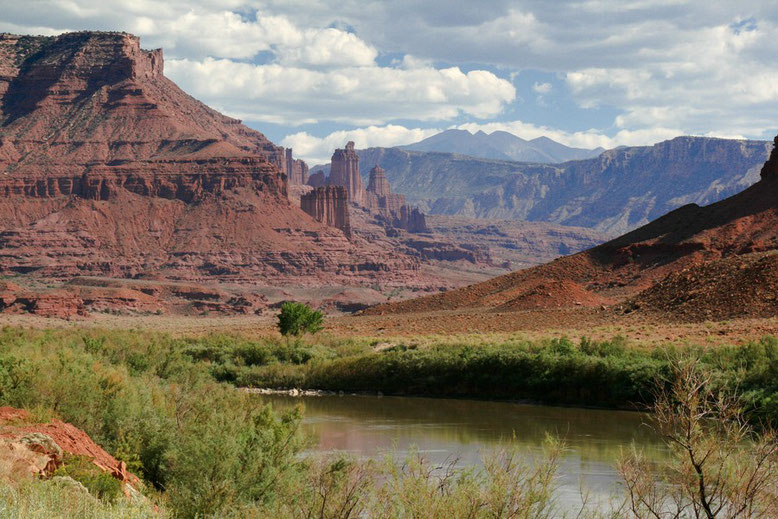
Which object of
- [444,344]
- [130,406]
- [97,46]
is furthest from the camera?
[97,46]

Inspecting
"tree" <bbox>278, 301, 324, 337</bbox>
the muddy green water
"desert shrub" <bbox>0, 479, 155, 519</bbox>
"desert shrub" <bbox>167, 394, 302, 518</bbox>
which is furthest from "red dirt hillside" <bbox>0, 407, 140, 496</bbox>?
"tree" <bbox>278, 301, 324, 337</bbox>

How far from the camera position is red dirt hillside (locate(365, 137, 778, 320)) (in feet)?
236

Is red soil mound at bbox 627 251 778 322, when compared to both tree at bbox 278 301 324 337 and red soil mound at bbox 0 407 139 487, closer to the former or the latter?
tree at bbox 278 301 324 337

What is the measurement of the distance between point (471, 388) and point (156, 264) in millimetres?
121747

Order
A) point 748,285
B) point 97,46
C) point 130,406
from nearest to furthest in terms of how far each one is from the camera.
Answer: point 130,406
point 748,285
point 97,46

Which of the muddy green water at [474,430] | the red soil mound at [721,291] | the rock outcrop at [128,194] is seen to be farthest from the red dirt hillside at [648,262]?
the rock outcrop at [128,194]

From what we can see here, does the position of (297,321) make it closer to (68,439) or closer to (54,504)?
(68,439)

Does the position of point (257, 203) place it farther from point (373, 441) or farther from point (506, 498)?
point (506, 498)

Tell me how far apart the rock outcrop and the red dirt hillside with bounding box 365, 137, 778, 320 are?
8291 cm

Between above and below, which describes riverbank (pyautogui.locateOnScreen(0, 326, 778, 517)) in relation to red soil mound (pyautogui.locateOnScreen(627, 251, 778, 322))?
below

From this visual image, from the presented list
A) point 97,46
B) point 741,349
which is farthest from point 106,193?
point 741,349

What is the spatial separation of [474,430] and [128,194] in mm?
144422

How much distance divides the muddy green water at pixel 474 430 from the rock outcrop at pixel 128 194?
11908 cm

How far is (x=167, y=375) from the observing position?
1623 inches
